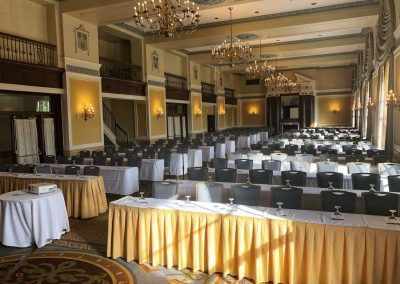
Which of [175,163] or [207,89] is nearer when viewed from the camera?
[175,163]

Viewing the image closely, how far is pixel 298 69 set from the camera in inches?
1125

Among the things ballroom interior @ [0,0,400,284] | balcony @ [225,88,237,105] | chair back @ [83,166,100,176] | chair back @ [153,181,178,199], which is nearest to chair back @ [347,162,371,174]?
ballroom interior @ [0,0,400,284]

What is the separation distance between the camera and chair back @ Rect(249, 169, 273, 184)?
263 inches

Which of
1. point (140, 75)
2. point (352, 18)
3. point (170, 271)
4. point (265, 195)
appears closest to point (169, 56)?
point (140, 75)

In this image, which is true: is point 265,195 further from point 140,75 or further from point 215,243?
point 140,75

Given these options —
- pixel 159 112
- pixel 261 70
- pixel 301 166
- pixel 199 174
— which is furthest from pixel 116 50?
pixel 301 166

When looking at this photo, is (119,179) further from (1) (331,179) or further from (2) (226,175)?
(1) (331,179)

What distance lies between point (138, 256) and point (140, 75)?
13.0 m

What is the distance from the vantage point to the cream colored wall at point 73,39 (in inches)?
456

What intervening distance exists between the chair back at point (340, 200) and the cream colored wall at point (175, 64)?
16.1 metres

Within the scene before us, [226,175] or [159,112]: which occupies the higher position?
[159,112]

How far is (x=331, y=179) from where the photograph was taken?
6.37 m

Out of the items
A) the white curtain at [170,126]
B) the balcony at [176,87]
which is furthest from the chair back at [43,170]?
the white curtain at [170,126]

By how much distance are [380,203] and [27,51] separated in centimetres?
1080
